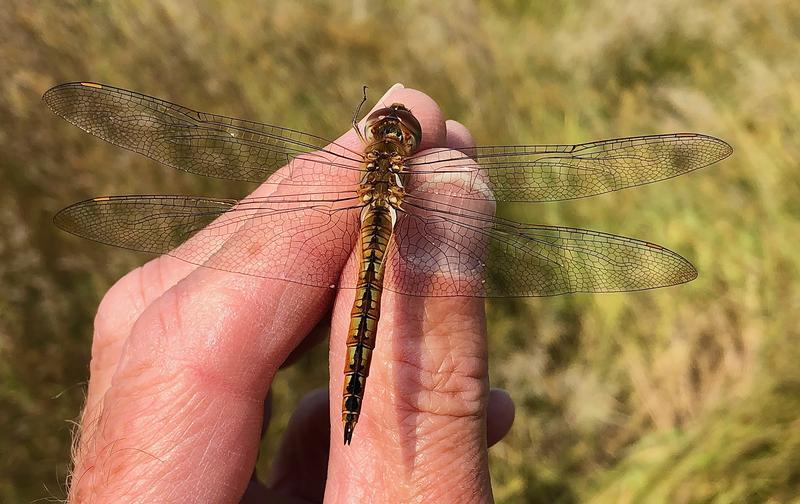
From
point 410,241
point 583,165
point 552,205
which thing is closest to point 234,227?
point 410,241

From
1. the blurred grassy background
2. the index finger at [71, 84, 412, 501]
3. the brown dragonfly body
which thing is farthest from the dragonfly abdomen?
the blurred grassy background

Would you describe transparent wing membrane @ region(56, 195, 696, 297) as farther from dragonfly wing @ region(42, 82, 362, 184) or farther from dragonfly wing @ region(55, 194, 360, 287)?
dragonfly wing @ region(42, 82, 362, 184)

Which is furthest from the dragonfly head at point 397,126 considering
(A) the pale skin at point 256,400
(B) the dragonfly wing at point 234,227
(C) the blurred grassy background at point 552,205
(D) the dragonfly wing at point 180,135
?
(C) the blurred grassy background at point 552,205

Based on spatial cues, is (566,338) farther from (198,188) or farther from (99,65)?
(99,65)

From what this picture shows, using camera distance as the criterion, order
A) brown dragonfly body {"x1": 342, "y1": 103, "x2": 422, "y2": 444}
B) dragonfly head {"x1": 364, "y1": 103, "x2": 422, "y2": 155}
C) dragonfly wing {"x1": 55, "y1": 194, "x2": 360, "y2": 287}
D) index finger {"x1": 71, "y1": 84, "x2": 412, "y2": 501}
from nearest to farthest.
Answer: index finger {"x1": 71, "y1": 84, "x2": 412, "y2": 501} < brown dragonfly body {"x1": 342, "y1": 103, "x2": 422, "y2": 444} < dragonfly wing {"x1": 55, "y1": 194, "x2": 360, "y2": 287} < dragonfly head {"x1": 364, "y1": 103, "x2": 422, "y2": 155}

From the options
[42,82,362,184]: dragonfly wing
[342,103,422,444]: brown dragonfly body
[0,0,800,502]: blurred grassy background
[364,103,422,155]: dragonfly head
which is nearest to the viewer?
[342,103,422,444]: brown dragonfly body

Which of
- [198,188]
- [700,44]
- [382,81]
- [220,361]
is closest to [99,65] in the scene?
[198,188]

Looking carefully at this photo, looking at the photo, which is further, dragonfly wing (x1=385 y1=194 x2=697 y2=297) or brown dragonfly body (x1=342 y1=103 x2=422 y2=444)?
dragonfly wing (x1=385 y1=194 x2=697 y2=297)
